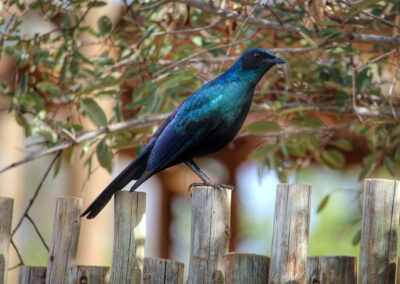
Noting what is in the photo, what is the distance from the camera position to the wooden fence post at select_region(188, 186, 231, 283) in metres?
2.66

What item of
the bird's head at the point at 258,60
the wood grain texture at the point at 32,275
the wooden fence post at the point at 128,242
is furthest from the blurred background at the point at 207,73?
the wooden fence post at the point at 128,242

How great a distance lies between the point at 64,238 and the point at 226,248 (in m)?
0.83

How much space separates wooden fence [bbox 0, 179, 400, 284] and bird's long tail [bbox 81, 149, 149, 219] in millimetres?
125

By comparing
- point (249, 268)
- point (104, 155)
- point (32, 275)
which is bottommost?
point (32, 275)

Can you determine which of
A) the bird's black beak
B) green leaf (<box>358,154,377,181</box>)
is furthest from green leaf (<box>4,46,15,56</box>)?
green leaf (<box>358,154,377,181</box>)

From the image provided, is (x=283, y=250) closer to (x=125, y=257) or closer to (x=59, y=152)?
(x=125, y=257)

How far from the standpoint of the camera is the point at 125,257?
9.31 ft

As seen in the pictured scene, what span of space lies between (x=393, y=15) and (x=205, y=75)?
4.62 ft

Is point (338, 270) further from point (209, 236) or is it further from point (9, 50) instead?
point (9, 50)

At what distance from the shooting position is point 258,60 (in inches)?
143

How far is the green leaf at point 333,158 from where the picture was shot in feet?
17.0

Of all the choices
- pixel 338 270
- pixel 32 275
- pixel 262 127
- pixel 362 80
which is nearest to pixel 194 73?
pixel 262 127

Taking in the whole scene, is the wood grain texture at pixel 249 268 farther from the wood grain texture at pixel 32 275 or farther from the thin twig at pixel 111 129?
the thin twig at pixel 111 129

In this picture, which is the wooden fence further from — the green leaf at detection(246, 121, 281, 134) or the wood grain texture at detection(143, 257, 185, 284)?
the green leaf at detection(246, 121, 281, 134)
